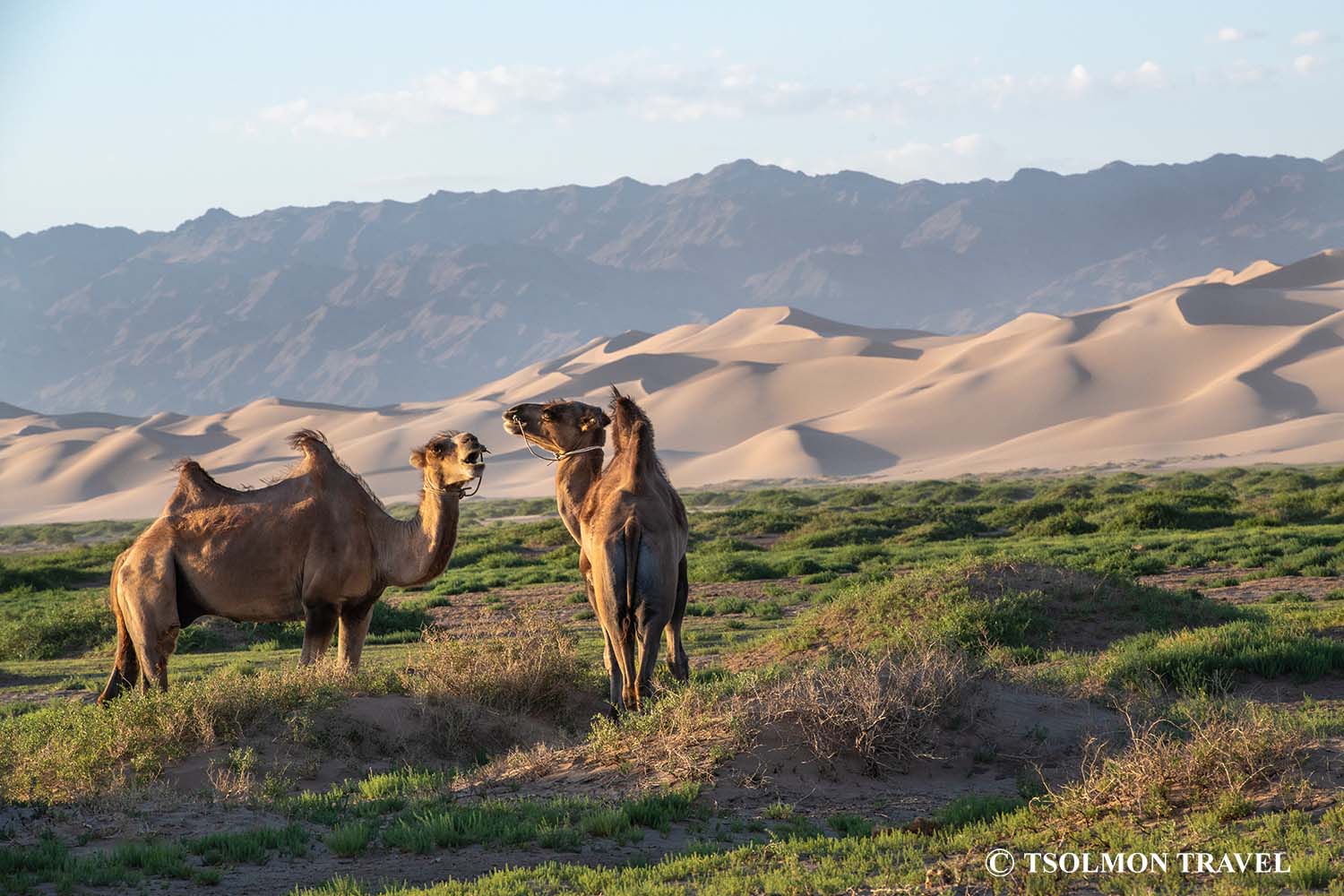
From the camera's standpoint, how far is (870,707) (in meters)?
9.04

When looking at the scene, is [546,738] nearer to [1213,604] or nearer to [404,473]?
[1213,604]

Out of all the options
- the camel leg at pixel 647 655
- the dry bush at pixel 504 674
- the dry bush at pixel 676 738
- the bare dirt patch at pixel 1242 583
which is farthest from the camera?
the bare dirt patch at pixel 1242 583

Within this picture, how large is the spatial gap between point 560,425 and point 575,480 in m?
0.52

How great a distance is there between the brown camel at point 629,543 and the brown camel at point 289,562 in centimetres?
Answer: 90

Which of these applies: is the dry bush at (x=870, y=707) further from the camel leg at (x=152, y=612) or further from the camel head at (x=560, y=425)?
the camel leg at (x=152, y=612)

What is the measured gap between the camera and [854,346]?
137 metres

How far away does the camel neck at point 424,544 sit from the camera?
439 inches

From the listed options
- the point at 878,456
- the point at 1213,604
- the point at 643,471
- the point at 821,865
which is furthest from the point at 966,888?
the point at 878,456

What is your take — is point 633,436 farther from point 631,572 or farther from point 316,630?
point 316,630

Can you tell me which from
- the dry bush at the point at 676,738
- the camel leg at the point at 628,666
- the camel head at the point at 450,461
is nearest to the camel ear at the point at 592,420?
the camel head at the point at 450,461

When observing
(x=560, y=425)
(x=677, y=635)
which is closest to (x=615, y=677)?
(x=677, y=635)

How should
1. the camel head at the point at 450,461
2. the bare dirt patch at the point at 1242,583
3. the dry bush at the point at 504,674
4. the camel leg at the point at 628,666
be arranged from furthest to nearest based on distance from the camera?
the bare dirt patch at the point at 1242,583
the dry bush at the point at 504,674
the camel head at the point at 450,461
the camel leg at the point at 628,666

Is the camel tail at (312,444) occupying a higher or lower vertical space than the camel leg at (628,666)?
higher

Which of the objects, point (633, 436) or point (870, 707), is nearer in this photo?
point (870, 707)
